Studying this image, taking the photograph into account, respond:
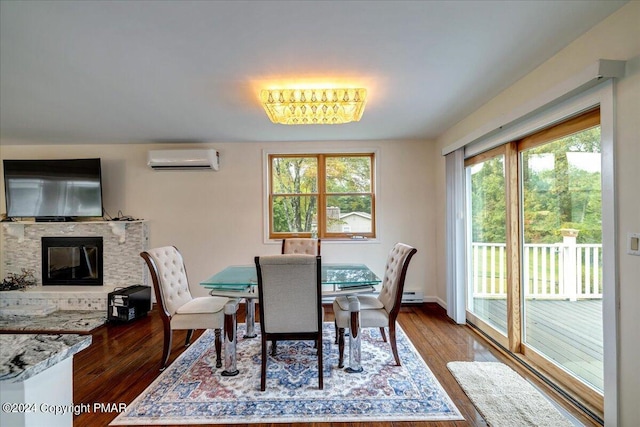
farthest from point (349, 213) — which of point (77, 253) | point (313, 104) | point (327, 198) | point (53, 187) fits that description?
point (53, 187)

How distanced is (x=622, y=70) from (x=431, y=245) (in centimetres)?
300

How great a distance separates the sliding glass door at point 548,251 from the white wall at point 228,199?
1.08 metres

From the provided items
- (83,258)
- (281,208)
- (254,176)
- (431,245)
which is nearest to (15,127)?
(83,258)

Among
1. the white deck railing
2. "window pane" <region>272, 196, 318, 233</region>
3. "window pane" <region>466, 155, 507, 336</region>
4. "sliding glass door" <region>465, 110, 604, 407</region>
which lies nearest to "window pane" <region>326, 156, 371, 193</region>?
"window pane" <region>272, 196, 318, 233</region>

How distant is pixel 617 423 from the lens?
1638 millimetres

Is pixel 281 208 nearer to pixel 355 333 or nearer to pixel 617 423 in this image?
pixel 355 333

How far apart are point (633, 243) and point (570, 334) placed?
1065 millimetres

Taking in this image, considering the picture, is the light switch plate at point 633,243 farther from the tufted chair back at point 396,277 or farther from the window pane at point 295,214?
the window pane at point 295,214

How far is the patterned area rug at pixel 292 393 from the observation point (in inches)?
76.6

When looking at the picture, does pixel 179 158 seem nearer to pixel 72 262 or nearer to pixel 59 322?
pixel 72 262

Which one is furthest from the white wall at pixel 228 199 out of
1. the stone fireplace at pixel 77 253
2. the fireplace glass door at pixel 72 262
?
the fireplace glass door at pixel 72 262

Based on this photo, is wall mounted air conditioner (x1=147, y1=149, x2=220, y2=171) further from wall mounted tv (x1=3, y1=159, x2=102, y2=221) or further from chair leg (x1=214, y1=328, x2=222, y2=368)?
chair leg (x1=214, y1=328, x2=222, y2=368)

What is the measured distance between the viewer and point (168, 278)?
2.69 m

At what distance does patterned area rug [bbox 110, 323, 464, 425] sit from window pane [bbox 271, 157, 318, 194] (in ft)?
7.70
